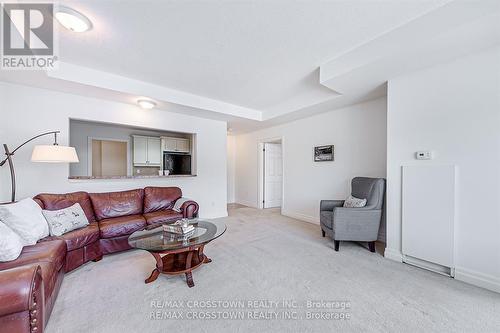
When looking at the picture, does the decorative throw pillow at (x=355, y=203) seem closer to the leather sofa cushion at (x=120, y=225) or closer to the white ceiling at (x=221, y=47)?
the white ceiling at (x=221, y=47)

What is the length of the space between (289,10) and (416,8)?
1119 millimetres

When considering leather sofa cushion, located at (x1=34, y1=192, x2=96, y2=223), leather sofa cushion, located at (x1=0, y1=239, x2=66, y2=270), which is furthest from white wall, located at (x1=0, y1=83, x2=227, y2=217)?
leather sofa cushion, located at (x1=0, y1=239, x2=66, y2=270)

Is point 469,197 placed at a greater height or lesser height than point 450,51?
lesser

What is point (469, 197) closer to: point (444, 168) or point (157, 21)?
point (444, 168)

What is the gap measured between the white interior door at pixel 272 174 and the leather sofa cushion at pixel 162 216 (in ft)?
10.5

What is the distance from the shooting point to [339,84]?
9.46ft

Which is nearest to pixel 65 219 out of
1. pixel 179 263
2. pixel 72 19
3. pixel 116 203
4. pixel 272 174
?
pixel 116 203

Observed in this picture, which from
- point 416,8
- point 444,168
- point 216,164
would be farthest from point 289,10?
point 216,164

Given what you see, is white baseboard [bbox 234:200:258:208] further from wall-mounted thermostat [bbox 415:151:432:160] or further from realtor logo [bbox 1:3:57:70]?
realtor logo [bbox 1:3:57:70]

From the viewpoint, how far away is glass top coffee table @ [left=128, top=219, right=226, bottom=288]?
2.00m

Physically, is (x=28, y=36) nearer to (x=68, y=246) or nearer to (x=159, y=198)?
(x=68, y=246)

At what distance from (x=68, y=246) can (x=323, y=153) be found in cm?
429

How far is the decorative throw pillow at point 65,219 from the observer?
91.7 inches

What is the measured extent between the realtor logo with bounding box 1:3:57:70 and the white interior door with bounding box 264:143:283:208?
4722 mm
